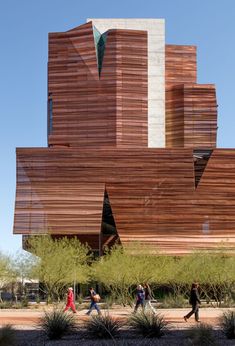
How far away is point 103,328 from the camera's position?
624 inches

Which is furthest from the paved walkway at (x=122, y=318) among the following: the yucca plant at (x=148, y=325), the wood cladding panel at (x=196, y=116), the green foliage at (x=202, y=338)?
the wood cladding panel at (x=196, y=116)

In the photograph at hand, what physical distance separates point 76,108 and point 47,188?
10096 mm

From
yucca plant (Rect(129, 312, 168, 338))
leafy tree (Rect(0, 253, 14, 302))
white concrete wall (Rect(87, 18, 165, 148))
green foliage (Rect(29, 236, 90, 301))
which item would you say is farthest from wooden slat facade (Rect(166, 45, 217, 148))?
yucca plant (Rect(129, 312, 168, 338))

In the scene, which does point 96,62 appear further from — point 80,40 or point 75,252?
point 75,252

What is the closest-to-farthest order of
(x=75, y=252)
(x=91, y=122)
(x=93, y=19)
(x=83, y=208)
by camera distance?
(x=75, y=252), (x=83, y=208), (x=91, y=122), (x=93, y=19)

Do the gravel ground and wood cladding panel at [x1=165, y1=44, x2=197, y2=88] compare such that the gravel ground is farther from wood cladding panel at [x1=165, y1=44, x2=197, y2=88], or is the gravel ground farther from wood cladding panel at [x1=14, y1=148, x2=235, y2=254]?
wood cladding panel at [x1=165, y1=44, x2=197, y2=88]

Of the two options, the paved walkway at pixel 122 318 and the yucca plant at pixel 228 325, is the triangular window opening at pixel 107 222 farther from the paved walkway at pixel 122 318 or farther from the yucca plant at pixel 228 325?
the yucca plant at pixel 228 325

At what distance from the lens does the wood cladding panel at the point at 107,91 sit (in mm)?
58312

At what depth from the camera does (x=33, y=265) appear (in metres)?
45.2

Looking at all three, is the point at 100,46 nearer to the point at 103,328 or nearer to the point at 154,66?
the point at 154,66

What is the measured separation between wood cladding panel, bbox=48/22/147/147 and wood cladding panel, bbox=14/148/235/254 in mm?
6455

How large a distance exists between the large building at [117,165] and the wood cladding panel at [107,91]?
9 cm

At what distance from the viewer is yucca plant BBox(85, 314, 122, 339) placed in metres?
15.8

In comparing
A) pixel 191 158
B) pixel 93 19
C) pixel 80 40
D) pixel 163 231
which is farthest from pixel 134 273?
pixel 93 19
